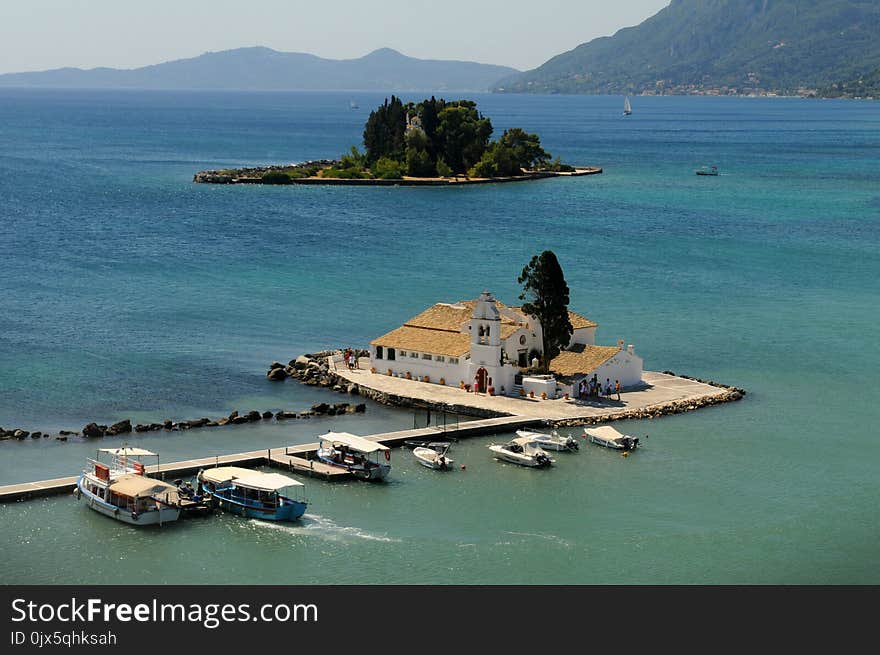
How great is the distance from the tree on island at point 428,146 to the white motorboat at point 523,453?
401 feet

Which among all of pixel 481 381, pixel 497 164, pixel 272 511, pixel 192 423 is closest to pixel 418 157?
pixel 497 164

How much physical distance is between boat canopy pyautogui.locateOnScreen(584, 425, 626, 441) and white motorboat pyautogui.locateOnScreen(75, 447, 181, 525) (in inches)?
648

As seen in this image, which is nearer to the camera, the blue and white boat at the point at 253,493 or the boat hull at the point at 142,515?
the boat hull at the point at 142,515

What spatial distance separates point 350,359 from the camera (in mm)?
67562

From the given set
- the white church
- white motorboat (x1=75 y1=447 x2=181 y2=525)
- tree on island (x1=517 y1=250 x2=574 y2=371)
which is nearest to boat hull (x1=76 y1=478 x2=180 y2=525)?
white motorboat (x1=75 y1=447 x2=181 y2=525)

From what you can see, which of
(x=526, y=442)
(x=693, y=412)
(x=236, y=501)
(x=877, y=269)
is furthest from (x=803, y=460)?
(x=877, y=269)

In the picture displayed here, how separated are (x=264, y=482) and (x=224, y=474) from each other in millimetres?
1919

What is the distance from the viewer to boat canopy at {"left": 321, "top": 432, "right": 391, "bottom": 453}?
2030 inches

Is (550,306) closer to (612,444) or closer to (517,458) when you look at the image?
(612,444)

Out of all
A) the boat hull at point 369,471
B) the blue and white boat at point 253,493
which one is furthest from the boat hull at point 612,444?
the blue and white boat at point 253,493

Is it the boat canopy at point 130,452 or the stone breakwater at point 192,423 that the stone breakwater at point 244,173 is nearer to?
the stone breakwater at point 192,423

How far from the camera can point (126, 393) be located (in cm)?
6406

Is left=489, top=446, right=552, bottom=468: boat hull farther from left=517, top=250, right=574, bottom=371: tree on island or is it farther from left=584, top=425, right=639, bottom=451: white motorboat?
left=517, top=250, right=574, bottom=371: tree on island

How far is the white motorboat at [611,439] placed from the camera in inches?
2157
